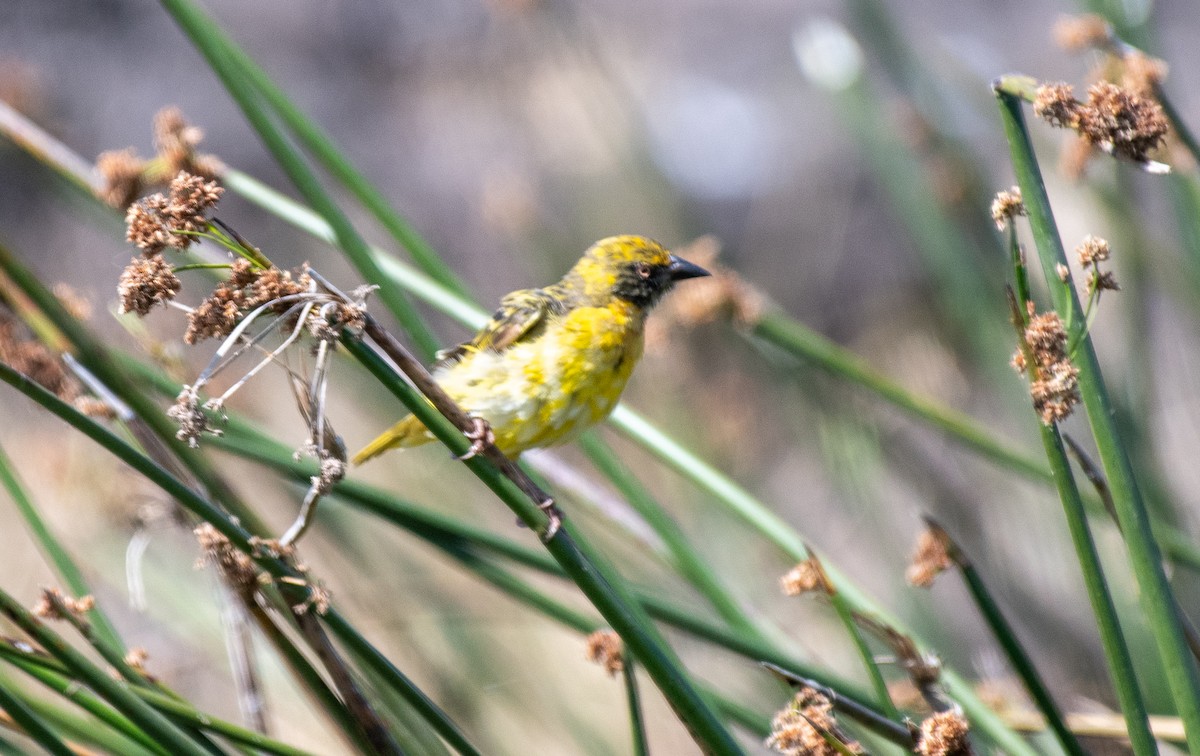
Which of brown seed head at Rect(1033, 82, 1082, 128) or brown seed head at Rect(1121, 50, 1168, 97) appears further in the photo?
brown seed head at Rect(1121, 50, 1168, 97)

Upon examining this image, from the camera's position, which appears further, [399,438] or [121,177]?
[399,438]

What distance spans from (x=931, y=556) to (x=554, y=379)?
1.00 metres

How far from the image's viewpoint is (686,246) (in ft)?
15.1

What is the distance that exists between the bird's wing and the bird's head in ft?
0.33

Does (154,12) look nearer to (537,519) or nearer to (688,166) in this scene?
(688,166)

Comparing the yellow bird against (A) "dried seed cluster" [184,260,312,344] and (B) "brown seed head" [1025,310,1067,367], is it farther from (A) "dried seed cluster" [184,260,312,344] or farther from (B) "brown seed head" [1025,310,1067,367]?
(B) "brown seed head" [1025,310,1067,367]

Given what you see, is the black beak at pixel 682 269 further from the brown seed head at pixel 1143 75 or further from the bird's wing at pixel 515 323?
the brown seed head at pixel 1143 75

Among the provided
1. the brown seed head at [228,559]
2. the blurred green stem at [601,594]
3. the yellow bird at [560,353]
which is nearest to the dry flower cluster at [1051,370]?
the blurred green stem at [601,594]

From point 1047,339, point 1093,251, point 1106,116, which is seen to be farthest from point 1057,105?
point 1047,339

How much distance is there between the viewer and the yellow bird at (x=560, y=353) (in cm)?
252

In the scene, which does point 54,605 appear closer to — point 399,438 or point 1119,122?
point 399,438

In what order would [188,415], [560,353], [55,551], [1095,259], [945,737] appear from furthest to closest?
[560,353] < [55,551] < [945,737] < [1095,259] < [188,415]

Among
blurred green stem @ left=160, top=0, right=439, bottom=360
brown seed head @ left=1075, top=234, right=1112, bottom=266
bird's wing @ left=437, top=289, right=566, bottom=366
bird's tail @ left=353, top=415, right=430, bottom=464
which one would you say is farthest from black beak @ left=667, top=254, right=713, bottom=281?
brown seed head @ left=1075, top=234, right=1112, bottom=266

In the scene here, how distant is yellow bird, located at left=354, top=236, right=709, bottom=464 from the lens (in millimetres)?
2520
